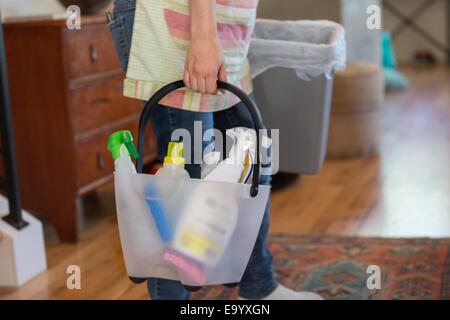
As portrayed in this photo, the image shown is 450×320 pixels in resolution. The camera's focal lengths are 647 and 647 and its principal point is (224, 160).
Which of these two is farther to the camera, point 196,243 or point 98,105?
point 98,105

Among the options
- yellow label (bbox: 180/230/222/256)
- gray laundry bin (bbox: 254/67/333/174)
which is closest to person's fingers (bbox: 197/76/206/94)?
yellow label (bbox: 180/230/222/256)

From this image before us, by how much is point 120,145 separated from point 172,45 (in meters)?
0.19

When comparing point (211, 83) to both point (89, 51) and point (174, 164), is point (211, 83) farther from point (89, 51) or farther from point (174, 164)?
point (89, 51)

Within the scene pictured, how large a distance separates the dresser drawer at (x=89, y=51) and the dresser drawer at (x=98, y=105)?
0.15 ft

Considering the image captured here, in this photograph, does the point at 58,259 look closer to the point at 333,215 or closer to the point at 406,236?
the point at 333,215

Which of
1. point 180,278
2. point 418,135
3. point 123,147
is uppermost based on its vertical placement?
point 123,147

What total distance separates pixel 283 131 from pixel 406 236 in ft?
1.86

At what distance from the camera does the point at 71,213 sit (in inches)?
76.4

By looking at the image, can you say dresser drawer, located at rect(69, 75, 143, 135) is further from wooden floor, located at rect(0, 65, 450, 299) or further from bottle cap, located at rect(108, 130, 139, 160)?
bottle cap, located at rect(108, 130, 139, 160)

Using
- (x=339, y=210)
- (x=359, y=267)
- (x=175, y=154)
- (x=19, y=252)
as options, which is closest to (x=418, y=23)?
(x=339, y=210)

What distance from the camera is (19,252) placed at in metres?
1.65

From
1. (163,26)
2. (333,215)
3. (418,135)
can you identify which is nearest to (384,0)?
(418,135)

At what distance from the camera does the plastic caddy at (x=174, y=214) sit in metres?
0.92

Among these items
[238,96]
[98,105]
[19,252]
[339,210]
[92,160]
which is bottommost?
[339,210]
